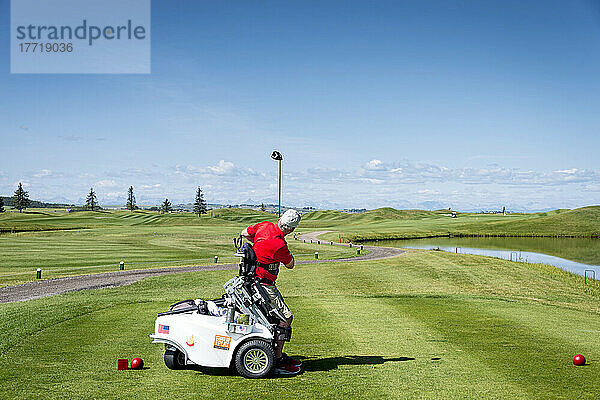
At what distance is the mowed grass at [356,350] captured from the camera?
734cm

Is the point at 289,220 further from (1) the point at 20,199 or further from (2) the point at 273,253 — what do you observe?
(1) the point at 20,199

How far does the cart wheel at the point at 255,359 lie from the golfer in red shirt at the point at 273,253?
0.30 meters

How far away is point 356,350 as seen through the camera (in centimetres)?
966

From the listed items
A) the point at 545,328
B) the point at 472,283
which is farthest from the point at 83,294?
the point at 472,283

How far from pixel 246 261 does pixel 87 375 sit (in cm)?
322

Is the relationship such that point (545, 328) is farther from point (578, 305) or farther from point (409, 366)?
point (578, 305)

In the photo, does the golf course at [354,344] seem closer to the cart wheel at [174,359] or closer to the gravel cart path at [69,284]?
the cart wheel at [174,359]

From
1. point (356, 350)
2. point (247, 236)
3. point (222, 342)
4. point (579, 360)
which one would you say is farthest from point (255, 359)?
point (579, 360)

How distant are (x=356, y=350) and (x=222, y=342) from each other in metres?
3.05

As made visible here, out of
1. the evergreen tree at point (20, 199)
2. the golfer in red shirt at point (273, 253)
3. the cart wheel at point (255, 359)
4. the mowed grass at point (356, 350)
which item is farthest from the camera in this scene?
the evergreen tree at point (20, 199)

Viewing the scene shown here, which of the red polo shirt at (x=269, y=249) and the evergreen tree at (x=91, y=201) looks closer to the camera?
the red polo shirt at (x=269, y=249)

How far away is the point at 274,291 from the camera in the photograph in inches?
316

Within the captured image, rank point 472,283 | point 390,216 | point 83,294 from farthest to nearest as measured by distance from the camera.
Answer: point 390,216, point 472,283, point 83,294

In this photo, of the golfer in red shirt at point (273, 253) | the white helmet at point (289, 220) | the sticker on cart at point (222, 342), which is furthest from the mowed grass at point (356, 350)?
the white helmet at point (289, 220)
